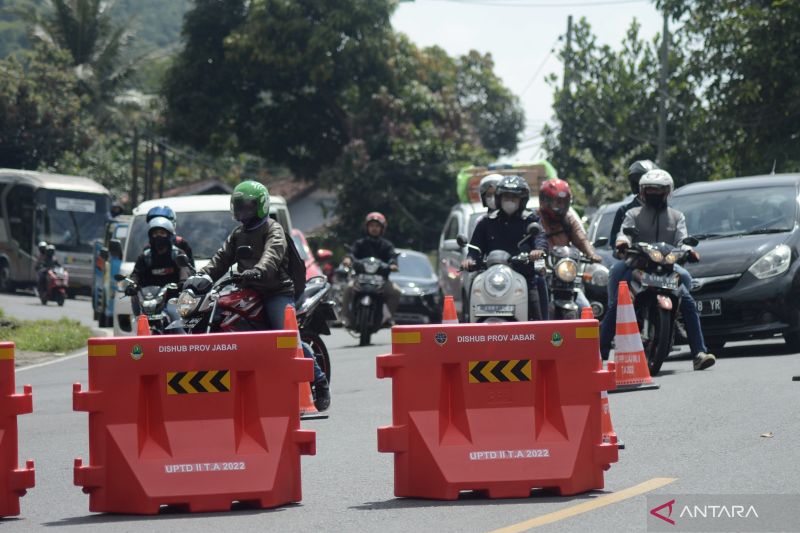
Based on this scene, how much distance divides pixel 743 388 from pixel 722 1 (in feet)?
61.9

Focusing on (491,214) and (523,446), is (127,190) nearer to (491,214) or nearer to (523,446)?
(491,214)

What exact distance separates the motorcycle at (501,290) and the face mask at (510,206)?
14.0 inches

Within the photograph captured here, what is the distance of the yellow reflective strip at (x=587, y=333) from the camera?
26.6 ft

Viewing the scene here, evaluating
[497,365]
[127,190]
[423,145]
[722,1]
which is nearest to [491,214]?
[497,365]

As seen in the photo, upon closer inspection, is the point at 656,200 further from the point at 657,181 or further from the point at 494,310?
the point at 494,310

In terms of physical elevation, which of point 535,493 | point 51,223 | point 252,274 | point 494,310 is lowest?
point 535,493

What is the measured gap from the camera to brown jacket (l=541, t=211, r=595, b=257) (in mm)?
13906

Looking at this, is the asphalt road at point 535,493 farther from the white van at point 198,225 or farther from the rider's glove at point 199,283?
the white van at point 198,225

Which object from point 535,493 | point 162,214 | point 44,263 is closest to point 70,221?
point 44,263

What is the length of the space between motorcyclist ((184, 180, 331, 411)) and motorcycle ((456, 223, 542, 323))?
213 centimetres

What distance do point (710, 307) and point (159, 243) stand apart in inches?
209

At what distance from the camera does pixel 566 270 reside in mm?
13539

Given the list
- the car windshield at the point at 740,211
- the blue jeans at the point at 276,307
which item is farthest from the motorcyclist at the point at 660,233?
the blue jeans at the point at 276,307

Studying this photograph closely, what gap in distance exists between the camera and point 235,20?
184 ft
